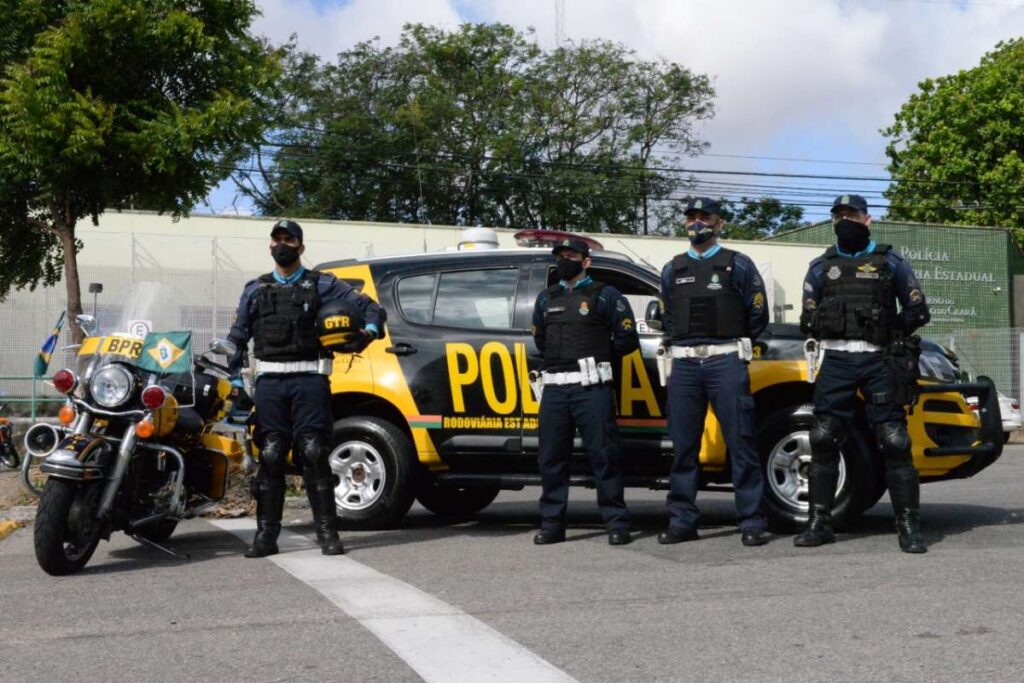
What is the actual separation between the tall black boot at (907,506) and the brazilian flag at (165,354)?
399 cm

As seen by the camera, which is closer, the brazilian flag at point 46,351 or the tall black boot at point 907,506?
the tall black boot at point 907,506

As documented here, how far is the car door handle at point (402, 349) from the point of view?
26.9ft

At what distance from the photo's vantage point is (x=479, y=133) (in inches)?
1896

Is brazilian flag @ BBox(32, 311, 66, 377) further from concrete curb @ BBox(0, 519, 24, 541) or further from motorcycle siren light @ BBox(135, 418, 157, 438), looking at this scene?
concrete curb @ BBox(0, 519, 24, 541)

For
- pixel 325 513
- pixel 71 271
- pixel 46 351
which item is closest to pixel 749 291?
pixel 325 513

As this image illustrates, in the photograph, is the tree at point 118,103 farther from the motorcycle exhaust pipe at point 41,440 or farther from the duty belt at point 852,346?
the duty belt at point 852,346

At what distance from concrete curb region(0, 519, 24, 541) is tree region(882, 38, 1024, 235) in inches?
1585

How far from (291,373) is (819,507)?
3097mm

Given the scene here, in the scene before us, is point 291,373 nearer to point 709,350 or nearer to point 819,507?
point 709,350

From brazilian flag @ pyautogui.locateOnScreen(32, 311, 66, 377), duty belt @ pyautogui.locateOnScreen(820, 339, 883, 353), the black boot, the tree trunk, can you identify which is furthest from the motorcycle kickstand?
the tree trunk

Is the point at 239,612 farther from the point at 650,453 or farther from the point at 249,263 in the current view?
the point at 249,263

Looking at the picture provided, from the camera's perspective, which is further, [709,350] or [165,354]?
[709,350]

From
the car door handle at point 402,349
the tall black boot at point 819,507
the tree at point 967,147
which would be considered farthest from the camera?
the tree at point 967,147

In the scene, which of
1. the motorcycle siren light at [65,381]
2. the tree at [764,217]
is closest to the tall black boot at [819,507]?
the motorcycle siren light at [65,381]
